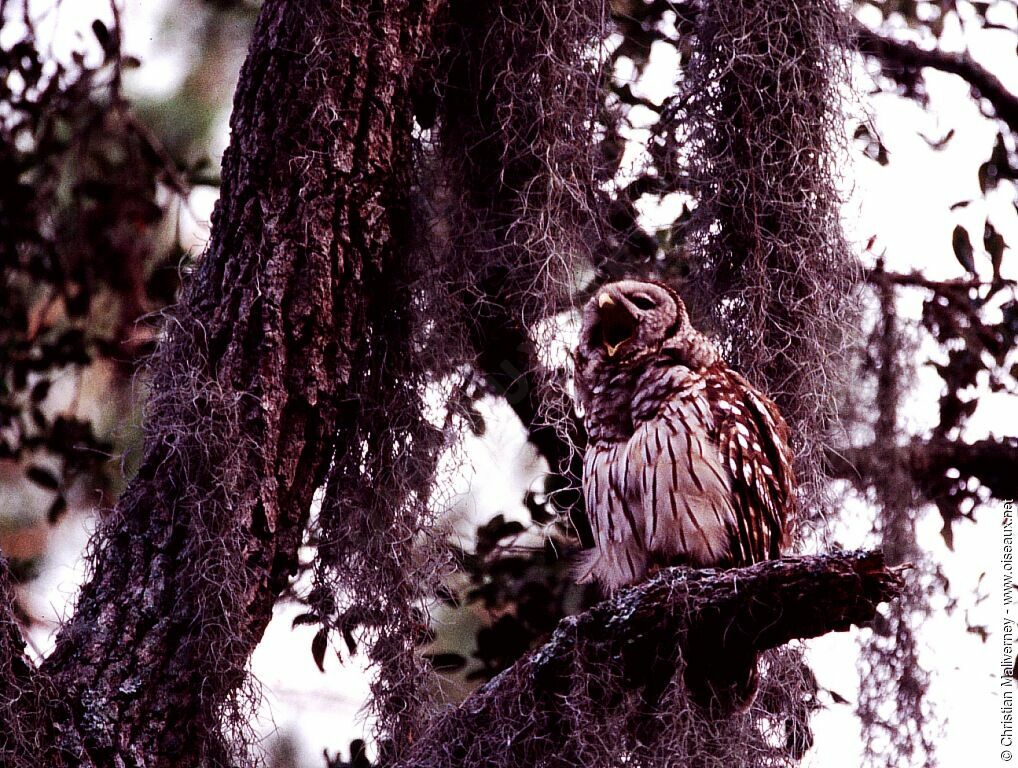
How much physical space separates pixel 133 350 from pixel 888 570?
2.32 meters

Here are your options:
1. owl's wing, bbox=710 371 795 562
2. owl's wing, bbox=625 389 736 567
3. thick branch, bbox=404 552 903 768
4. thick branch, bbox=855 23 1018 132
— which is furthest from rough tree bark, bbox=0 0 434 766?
thick branch, bbox=855 23 1018 132

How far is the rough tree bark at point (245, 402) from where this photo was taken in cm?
230

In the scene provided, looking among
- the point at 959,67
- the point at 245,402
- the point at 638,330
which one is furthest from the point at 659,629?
the point at 959,67

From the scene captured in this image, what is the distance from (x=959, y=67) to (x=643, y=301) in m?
1.56

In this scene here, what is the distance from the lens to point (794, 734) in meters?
2.59

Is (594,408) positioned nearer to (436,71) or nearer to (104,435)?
(436,71)

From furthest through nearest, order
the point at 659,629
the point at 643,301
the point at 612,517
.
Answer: the point at 643,301 < the point at 612,517 < the point at 659,629

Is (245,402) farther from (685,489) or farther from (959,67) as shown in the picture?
(959,67)

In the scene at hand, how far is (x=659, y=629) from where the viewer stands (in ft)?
7.07

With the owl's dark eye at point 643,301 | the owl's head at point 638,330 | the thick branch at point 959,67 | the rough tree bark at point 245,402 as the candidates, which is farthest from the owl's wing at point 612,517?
the thick branch at point 959,67

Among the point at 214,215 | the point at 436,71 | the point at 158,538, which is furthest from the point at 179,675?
the point at 436,71

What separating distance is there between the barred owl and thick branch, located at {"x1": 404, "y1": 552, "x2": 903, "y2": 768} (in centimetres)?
25

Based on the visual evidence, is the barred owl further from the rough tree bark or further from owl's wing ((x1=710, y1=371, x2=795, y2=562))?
the rough tree bark

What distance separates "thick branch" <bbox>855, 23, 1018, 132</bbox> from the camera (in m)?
3.62
